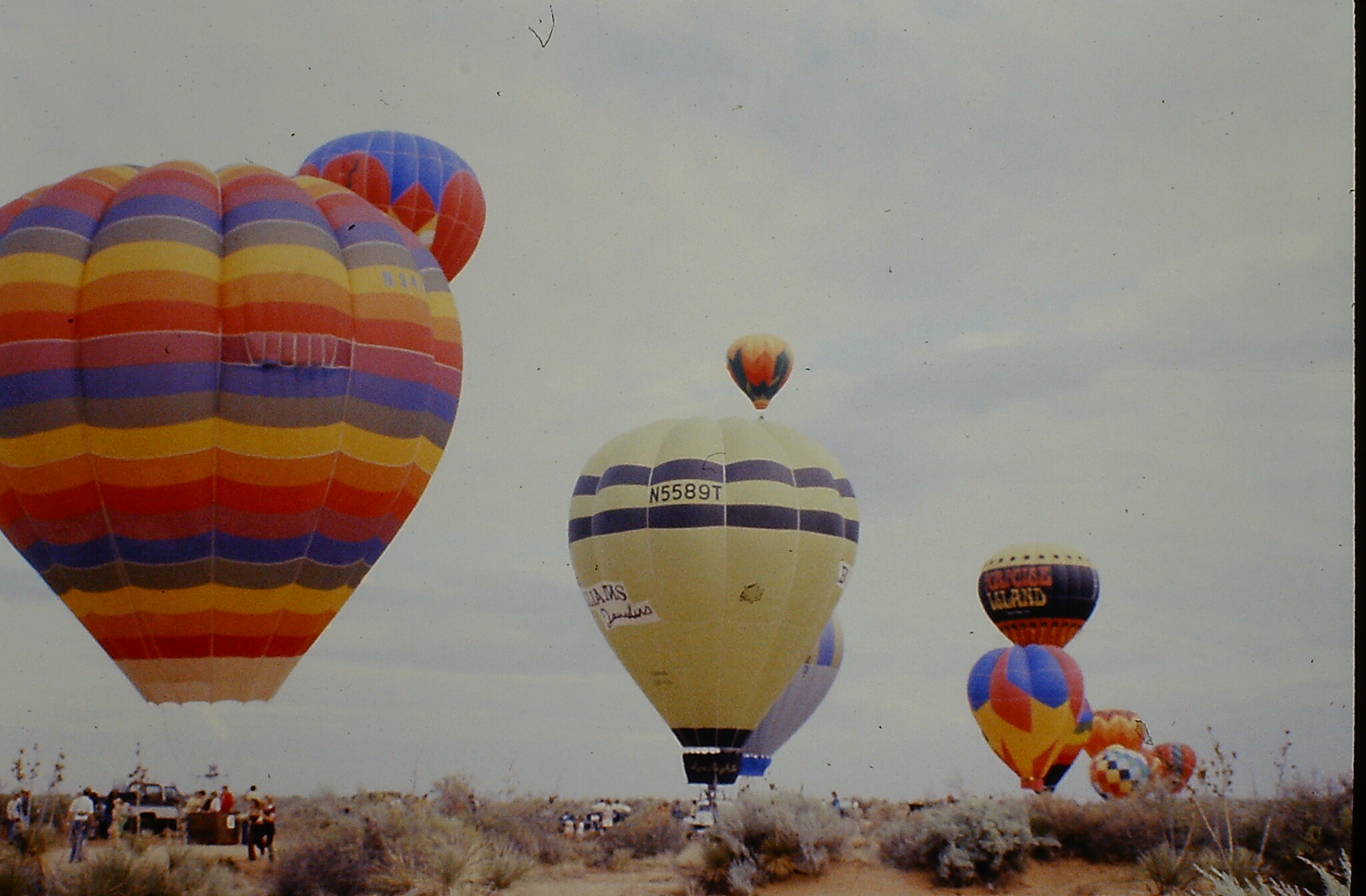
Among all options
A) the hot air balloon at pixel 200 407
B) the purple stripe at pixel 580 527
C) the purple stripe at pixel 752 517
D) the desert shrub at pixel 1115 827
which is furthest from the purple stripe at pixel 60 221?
the desert shrub at pixel 1115 827

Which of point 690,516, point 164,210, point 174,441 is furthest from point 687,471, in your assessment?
point 164,210

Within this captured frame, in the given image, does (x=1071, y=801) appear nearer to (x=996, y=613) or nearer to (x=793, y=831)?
(x=793, y=831)

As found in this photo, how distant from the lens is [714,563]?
25734 millimetres

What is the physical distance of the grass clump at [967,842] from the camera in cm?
1898

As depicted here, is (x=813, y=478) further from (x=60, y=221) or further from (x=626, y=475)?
(x=60, y=221)

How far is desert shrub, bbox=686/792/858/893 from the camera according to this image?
62.9 feet

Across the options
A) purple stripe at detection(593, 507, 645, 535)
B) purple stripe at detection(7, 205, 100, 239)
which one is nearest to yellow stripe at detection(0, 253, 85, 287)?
purple stripe at detection(7, 205, 100, 239)

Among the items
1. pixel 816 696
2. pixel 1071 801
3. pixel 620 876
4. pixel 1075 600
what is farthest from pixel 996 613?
pixel 620 876

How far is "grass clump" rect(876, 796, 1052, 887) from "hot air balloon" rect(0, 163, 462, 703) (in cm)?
833

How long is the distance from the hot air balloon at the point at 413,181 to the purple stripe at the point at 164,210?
18.4ft

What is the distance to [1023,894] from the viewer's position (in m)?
18.6

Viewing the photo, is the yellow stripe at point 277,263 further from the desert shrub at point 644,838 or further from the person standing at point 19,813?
the desert shrub at point 644,838

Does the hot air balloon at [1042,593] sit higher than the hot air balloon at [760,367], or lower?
lower

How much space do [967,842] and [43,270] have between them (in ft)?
44.8
